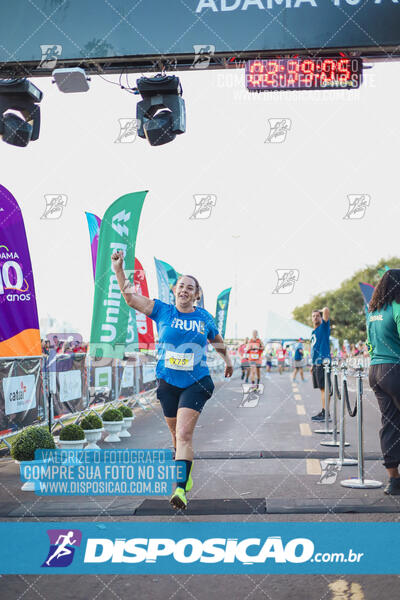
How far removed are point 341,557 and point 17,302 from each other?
22.1ft

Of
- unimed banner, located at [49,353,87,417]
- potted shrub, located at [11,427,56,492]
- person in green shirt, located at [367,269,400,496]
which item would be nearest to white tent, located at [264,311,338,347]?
unimed banner, located at [49,353,87,417]

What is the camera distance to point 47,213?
12469 millimetres

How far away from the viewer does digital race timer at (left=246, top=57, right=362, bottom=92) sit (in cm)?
789

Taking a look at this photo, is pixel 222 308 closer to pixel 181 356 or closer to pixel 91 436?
pixel 91 436

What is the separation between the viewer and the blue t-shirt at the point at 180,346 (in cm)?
578

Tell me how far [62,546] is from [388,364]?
3.32m

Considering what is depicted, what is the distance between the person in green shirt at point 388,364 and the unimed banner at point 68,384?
4.92 metres

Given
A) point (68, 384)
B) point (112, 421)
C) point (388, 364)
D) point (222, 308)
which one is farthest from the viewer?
point (222, 308)

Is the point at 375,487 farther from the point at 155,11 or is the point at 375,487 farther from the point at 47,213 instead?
the point at 47,213

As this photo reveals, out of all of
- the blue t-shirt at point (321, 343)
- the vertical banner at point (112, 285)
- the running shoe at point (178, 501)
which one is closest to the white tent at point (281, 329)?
the blue t-shirt at point (321, 343)

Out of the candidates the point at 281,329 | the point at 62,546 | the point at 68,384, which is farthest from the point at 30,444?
the point at 281,329

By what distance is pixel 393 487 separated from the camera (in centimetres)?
586

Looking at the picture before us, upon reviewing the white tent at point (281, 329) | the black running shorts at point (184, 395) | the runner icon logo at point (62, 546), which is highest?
the black running shorts at point (184, 395)

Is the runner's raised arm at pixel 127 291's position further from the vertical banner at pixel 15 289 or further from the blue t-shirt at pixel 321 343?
the blue t-shirt at pixel 321 343
